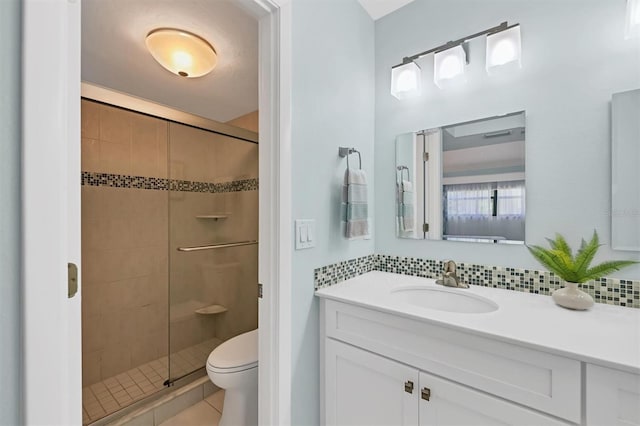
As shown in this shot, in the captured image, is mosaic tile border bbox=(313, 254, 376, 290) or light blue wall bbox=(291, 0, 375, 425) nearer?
light blue wall bbox=(291, 0, 375, 425)

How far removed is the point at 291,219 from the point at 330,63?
0.86 metres

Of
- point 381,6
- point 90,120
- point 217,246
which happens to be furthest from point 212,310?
point 381,6

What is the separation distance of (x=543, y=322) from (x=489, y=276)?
0.45 m

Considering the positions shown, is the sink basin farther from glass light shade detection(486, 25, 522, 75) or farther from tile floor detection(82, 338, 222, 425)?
tile floor detection(82, 338, 222, 425)

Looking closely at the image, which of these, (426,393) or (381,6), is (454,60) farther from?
(426,393)

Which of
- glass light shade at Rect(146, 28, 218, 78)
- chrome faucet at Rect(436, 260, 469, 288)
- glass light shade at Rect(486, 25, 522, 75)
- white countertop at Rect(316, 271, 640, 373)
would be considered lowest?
white countertop at Rect(316, 271, 640, 373)

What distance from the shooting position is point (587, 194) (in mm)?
1158

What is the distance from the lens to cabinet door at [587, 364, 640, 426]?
695mm

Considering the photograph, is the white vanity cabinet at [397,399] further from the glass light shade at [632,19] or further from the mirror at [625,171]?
the glass light shade at [632,19]

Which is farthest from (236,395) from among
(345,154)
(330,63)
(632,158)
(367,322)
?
(632,158)

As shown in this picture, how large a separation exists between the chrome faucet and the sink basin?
0.04 m

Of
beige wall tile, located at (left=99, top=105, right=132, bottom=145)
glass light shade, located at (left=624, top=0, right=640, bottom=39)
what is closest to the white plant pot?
glass light shade, located at (left=624, top=0, right=640, bottom=39)

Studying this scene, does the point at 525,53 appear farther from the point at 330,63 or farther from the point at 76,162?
the point at 76,162

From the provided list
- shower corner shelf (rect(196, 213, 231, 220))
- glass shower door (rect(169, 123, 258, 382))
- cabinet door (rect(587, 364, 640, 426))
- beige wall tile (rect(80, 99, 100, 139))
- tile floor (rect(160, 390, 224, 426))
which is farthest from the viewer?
shower corner shelf (rect(196, 213, 231, 220))
